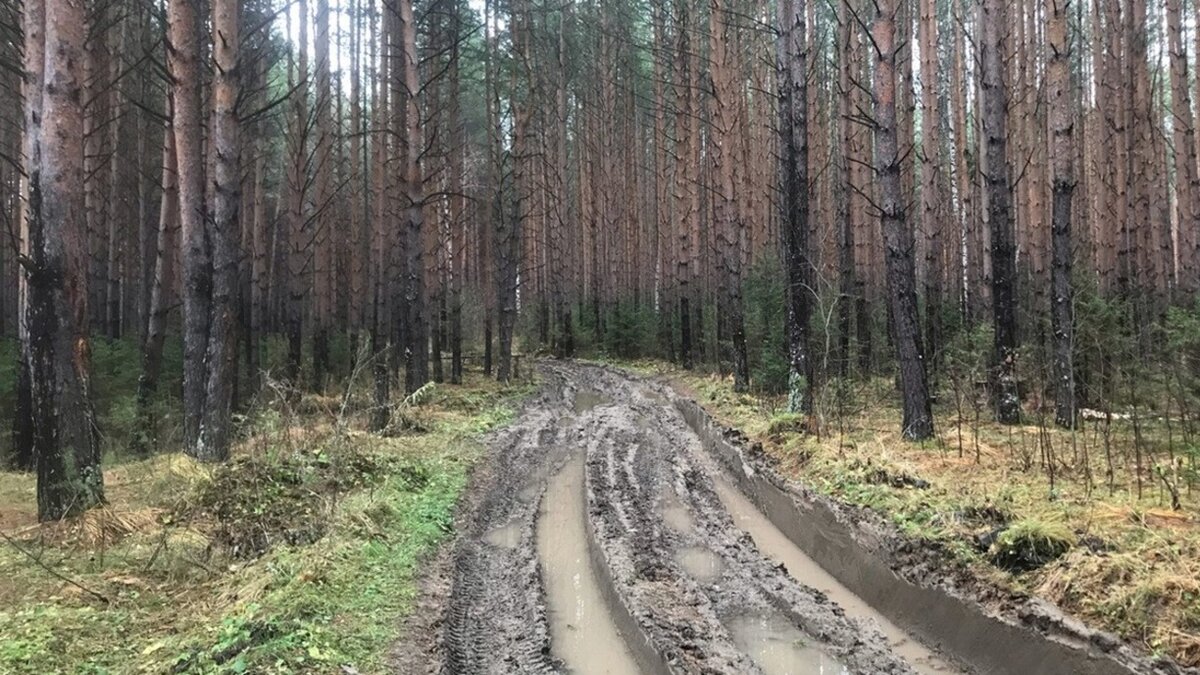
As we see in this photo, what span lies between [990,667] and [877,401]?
311 inches

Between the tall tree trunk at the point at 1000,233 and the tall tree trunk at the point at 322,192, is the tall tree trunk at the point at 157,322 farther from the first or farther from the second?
the tall tree trunk at the point at 1000,233

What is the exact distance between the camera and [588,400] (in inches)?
661

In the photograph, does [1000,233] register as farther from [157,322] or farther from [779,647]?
[157,322]

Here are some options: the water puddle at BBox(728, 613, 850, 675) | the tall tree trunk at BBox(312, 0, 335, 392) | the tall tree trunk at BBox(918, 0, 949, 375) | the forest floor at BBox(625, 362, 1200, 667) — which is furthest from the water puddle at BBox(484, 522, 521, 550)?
the tall tree trunk at BBox(312, 0, 335, 392)

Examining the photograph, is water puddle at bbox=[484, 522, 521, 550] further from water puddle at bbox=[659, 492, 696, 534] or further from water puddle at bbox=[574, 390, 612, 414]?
water puddle at bbox=[574, 390, 612, 414]

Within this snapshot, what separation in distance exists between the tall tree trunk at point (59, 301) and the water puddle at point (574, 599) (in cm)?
398

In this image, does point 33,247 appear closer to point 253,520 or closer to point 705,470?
point 253,520

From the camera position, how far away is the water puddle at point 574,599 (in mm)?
4762

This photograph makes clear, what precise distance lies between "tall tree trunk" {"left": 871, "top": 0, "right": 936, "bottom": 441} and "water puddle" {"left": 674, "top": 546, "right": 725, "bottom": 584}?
131 inches

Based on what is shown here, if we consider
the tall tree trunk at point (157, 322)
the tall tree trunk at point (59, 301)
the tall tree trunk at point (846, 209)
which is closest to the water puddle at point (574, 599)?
the tall tree trunk at point (59, 301)

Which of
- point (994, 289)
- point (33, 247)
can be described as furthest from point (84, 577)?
point (994, 289)

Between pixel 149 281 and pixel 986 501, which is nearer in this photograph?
pixel 986 501

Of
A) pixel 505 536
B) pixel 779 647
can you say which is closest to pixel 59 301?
pixel 505 536

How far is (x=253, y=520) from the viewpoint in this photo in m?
6.29
